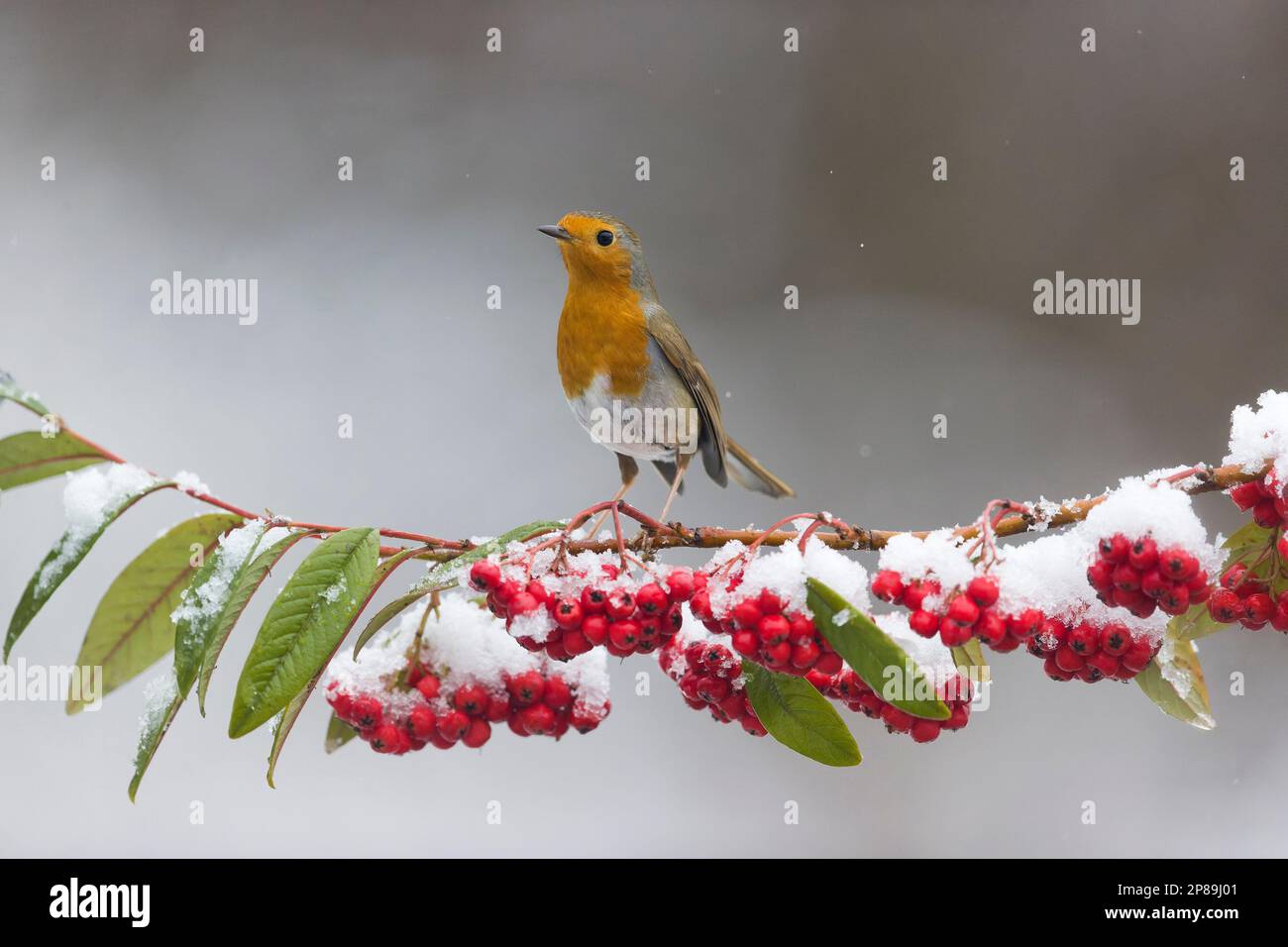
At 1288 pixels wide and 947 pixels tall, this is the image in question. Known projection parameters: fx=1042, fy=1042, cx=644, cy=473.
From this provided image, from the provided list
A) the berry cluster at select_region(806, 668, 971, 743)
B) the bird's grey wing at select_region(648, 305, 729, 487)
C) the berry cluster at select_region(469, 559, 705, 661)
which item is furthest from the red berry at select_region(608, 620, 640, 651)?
the bird's grey wing at select_region(648, 305, 729, 487)

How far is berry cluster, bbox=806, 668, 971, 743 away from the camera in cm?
113

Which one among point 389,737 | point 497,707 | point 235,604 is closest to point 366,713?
point 389,737

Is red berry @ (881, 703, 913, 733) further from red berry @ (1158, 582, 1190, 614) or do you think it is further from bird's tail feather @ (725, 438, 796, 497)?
bird's tail feather @ (725, 438, 796, 497)

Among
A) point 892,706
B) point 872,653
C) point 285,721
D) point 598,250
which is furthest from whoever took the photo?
point 598,250

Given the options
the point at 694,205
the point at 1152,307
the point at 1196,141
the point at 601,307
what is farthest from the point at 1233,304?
the point at 601,307

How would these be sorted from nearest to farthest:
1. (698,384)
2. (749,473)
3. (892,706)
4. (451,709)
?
(892,706)
(451,709)
(698,384)
(749,473)

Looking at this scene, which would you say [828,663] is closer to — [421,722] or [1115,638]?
[1115,638]

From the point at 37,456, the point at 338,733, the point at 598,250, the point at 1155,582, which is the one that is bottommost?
the point at 338,733

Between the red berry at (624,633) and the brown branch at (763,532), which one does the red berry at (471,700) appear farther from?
the red berry at (624,633)

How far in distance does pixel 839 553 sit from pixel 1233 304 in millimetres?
2837

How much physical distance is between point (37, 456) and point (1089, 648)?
1187mm

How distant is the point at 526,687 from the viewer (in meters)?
1.33

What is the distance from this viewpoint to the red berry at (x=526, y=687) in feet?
4.35

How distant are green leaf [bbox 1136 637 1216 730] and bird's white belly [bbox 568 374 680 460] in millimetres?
814
